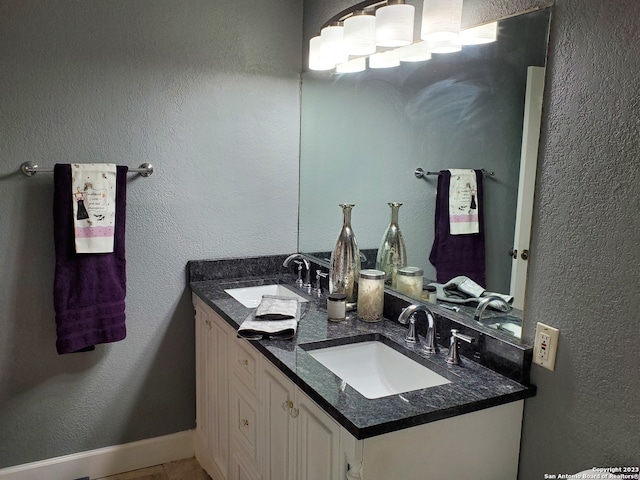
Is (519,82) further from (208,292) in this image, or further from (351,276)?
(208,292)

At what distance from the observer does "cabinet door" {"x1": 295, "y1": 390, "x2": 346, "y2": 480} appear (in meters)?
1.38

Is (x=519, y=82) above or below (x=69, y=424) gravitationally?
above

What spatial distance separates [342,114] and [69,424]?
1.87 meters

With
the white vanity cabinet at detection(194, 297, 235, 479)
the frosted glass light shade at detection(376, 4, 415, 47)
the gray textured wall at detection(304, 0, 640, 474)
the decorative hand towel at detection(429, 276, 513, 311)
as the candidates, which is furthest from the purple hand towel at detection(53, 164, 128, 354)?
the gray textured wall at detection(304, 0, 640, 474)

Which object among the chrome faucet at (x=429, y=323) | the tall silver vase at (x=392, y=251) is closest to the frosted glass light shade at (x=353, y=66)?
the tall silver vase at (x=392, y=251)

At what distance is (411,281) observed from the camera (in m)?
2.06

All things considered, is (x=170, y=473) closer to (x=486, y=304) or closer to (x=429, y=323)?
(x=429, y=323)

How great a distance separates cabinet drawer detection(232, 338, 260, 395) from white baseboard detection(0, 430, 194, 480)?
0.84 m

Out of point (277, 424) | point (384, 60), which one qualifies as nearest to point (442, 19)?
point (384, 60)

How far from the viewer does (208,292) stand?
2436 millimetres

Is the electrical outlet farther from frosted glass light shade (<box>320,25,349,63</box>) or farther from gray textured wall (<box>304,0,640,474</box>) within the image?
frosted glass light shade (<box>320,25,349,63</box>)

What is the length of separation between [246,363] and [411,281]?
0.68 m

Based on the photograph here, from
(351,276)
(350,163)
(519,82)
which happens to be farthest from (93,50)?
(519,82)

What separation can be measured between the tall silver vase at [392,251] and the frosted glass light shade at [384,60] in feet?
1.81
